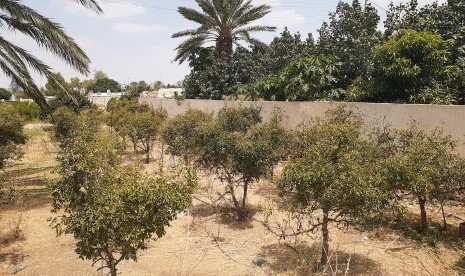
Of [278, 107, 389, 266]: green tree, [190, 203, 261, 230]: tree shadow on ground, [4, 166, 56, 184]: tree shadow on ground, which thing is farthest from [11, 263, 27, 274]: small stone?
[4, 166, 56, 184]: tree shadow on ground

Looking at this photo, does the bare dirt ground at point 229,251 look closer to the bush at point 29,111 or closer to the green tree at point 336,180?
the green tree at point 336,180

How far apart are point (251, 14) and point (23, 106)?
2341 centimetres

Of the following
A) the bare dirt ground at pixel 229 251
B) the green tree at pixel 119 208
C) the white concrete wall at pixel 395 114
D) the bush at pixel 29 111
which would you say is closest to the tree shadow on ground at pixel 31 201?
the bare dirt ground at pixel 229 251

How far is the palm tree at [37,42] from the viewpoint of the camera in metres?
8.73

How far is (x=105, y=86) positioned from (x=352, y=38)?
6038cm

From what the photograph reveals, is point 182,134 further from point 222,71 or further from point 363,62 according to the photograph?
point 222,71

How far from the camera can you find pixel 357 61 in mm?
15734

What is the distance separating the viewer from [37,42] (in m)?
9.26

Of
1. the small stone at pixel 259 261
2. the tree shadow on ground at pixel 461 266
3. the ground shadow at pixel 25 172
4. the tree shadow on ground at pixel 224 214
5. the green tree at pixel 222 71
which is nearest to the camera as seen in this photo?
the tree shadow on ground at pixel 461 266

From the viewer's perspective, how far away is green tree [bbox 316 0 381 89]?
15148 millimetres

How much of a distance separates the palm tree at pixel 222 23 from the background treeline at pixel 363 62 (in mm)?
892

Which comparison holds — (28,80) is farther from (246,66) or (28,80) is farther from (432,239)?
(246,66)

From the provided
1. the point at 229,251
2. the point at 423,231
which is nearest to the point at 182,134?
the point at 229,251

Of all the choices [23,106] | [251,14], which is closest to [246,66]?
[251,14]
